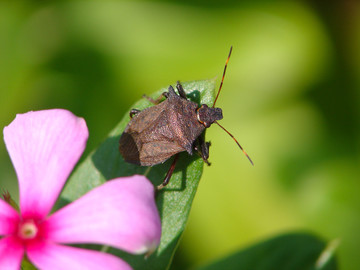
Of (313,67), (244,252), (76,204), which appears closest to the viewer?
(76,204)

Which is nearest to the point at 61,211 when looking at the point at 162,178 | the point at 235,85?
the point at 162,178

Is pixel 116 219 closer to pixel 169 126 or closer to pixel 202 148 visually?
pixel 202 148

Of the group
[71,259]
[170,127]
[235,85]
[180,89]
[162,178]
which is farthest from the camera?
[235,85]

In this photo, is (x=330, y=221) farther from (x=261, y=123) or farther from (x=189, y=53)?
(x=189, y=53)

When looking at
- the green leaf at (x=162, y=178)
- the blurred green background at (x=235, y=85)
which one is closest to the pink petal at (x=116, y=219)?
the green leaf at (x=162, y=178)

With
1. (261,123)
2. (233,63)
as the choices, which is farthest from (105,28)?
(261,123)
